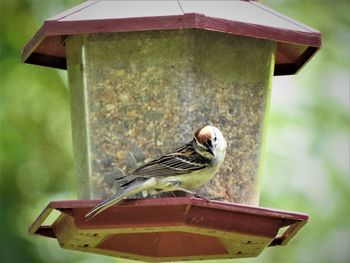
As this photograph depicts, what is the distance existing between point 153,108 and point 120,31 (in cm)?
63

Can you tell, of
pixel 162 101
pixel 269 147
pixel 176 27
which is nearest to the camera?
pixel 176 27

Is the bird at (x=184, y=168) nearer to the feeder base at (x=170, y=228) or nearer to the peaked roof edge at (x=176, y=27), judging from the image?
the feeder base at (x=170, y=228)

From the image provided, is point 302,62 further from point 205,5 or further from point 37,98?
point 37,98

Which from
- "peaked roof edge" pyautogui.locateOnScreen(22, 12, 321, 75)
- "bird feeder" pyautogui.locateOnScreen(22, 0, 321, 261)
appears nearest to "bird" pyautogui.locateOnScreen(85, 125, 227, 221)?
"bird feeder" pyautogui.locateOnScreen(22, 0, 321, 261)

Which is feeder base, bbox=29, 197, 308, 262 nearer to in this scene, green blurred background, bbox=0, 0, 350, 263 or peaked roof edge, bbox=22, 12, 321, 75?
peaked roof edge, bbox=22, 12, 321, 75

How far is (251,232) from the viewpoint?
785 cm

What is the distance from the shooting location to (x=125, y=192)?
7.72m

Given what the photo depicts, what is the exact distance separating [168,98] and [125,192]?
86 centimetres

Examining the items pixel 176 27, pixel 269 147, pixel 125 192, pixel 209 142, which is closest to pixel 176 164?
pixel 209 142

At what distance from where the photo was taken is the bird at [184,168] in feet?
26.1

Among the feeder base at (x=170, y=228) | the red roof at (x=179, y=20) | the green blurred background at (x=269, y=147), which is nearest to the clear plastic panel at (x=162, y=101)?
the red roof at (x=179, y=20)

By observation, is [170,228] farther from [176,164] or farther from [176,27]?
[176,27]

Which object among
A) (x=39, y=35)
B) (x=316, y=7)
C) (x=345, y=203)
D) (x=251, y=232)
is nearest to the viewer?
(x=251, y=232)

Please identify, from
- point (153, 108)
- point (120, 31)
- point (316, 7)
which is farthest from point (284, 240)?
point (316, 7)
